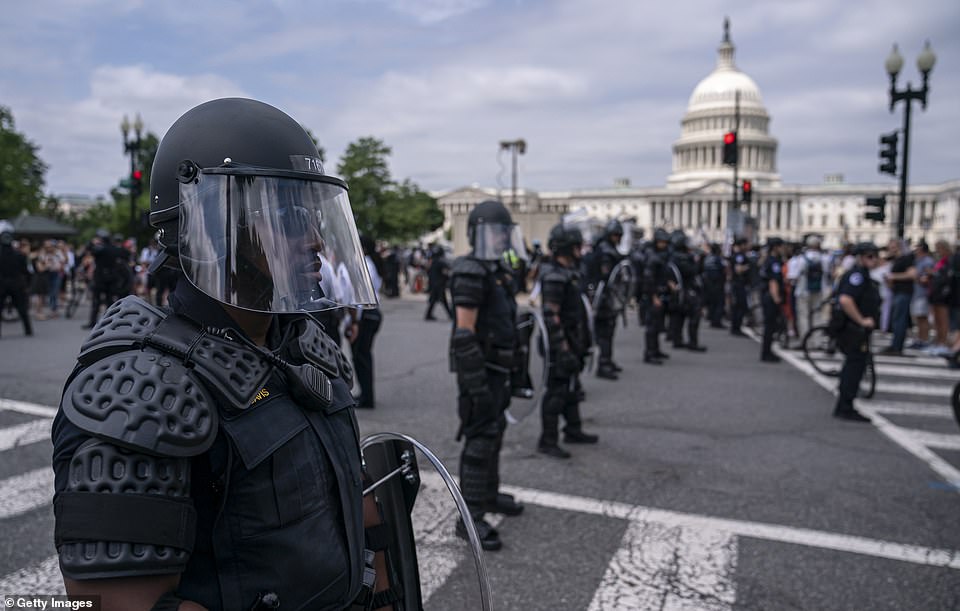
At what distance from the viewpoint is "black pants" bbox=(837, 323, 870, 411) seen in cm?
727

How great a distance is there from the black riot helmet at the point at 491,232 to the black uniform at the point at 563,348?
988 millimetres

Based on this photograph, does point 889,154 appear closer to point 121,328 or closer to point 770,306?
point 770,306

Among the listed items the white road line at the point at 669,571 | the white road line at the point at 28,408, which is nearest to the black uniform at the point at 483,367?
the white road line at the point at 669,571

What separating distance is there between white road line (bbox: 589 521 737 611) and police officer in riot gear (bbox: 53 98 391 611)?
2.18 metres

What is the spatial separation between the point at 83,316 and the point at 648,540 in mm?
16397

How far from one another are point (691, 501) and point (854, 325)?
12.0 ft

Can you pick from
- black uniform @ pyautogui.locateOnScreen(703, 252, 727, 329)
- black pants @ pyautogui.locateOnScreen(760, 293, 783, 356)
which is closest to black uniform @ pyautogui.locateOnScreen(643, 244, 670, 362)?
black pants @ pyautogui.locateOnScreen(760, 293, 783, 356)

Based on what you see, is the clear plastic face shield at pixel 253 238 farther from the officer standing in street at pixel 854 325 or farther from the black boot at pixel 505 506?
the officer standing in street at pixel 854 325

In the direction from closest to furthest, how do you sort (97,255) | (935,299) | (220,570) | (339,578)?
(220,570), (339,578), (935,299), (97,255)

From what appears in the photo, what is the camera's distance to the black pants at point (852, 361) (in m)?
7.27

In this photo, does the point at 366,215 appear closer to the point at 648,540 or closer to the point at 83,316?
the point at 83,316

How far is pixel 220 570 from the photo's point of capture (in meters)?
1.30

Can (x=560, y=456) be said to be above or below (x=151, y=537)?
below

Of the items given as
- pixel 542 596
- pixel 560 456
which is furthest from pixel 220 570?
pixel 560 456
